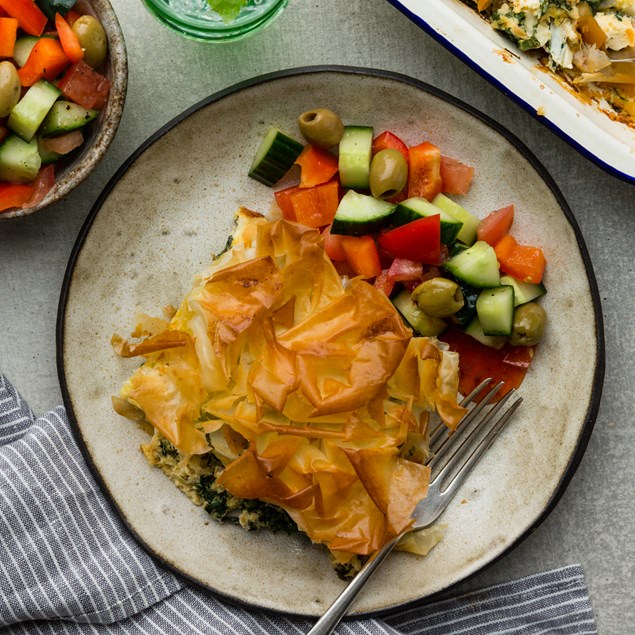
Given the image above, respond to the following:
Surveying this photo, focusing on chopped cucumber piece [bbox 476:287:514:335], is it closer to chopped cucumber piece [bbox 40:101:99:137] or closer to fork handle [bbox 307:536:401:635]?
fork handle [bbox 307:536:401:635]

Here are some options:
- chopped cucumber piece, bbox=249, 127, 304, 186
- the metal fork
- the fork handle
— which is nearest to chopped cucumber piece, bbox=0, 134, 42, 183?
chopped cucumber piece, bbox=249, 127, 304, 186

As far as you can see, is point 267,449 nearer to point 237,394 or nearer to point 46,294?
point 237,394

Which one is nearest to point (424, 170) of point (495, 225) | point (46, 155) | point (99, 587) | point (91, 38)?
point (495, 225)

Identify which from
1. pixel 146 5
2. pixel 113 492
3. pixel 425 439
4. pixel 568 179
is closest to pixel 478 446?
pixel 425 439

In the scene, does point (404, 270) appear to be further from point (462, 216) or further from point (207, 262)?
point (207, 262)

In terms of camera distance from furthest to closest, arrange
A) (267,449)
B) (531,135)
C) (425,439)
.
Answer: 1. (531,135)
2. (425,439)
3. (267,449)

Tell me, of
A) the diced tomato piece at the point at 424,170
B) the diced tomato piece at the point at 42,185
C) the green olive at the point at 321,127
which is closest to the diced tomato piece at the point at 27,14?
the diced tomato piece at the point at 42,185
